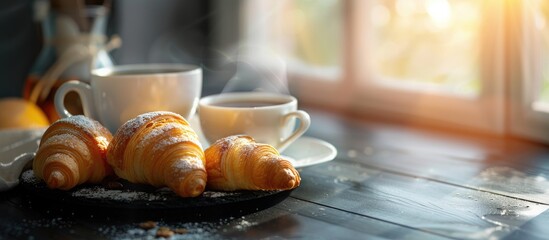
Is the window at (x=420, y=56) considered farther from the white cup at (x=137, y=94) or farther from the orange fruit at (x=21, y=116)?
the orange fruit at (x=21, y=116)

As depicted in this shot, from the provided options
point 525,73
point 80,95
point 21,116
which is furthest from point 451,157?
point 21,116

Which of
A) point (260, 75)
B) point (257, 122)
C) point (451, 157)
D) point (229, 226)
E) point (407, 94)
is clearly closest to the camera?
point (229, 226)

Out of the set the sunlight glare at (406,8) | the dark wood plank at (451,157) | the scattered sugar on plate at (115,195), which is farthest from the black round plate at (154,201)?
the sunlight glare at (406,8)

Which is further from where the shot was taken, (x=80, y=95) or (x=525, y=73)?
(x=525, y=73)

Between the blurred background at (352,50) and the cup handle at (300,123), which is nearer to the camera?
the cup handle at (300,123)

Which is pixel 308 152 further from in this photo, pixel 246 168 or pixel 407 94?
pixel 407 94

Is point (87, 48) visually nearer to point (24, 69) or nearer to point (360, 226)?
point (24, 69)
